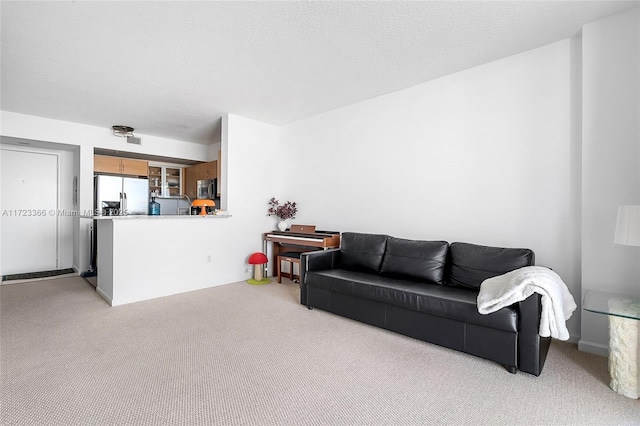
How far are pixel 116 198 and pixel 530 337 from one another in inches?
257

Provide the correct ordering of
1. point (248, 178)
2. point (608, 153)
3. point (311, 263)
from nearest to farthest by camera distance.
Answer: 1. point (608, 153)
2. point (311, 263)
3. point (248, 178)

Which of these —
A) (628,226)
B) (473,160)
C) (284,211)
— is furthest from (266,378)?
(284,211)

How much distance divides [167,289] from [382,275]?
9.61 ft

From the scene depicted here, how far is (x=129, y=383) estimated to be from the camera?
203 centimetres

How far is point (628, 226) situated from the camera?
2.01 meters

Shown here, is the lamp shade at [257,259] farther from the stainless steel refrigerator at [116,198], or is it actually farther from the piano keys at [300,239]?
the stainless steel refrigerator at [116,198]

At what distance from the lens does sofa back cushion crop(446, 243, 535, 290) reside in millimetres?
2674

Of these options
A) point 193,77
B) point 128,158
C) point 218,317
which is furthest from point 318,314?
point 128,158

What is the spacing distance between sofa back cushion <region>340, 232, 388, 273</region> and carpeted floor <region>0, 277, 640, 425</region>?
2.39 ft

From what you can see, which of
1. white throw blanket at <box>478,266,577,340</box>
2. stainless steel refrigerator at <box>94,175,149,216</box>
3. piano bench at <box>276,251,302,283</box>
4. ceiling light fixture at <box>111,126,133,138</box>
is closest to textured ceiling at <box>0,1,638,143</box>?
ceiling light fixture at <box>111,126,133,138</box>

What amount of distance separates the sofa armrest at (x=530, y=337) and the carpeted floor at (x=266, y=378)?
0.31 ft

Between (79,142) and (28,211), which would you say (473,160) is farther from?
(28,211)

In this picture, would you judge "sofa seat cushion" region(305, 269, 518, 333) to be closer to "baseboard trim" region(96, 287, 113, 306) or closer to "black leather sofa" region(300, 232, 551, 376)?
"black leather sofa" region(300, 232, 551, 376)

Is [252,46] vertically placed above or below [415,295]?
above
